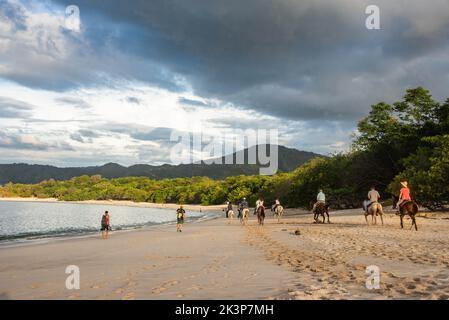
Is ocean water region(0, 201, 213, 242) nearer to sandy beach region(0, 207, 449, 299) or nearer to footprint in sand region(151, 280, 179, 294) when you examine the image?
sandy beach region(0, 207, 449, 299)

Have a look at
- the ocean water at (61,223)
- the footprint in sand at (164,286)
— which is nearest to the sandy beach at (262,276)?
the footprint in sand at (164,286)

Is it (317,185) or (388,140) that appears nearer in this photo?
(388,140)

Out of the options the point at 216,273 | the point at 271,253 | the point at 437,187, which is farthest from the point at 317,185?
the point at 216,273

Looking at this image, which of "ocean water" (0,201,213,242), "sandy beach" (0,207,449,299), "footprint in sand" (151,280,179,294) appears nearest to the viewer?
"sandy beach" (0,207,449,299)

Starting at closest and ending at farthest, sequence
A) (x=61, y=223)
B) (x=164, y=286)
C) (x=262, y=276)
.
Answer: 1. (x=164, y=286)
2. (x=262, y=276)
3. (x=61, y=223)

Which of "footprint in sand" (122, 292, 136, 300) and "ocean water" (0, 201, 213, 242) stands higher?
"footprint in sand" (122, 292, 136, 300)

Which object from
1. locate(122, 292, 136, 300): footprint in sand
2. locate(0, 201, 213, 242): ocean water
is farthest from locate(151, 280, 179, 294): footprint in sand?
locate(0, 201, 213, 242): ocean water

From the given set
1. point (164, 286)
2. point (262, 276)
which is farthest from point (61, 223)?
point (262, 276)

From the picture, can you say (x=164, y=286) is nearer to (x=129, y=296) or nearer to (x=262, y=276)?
(x=129, y=296)

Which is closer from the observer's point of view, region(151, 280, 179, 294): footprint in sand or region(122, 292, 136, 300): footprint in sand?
region(122, 292, 136, 300): footprint in sand

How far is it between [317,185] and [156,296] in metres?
54.6

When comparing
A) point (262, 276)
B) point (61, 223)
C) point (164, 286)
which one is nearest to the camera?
point (164, 286)
